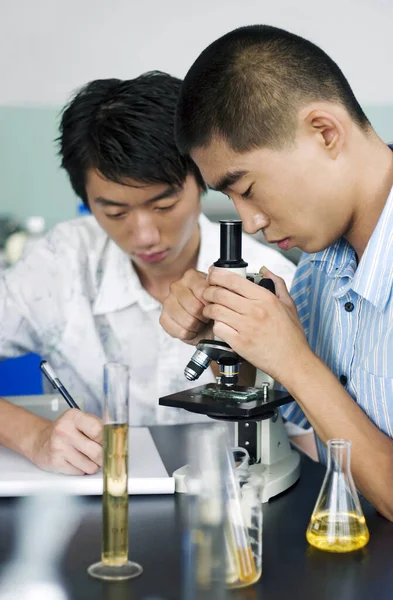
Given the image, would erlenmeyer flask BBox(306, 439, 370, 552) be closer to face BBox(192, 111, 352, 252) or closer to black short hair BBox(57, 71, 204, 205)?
face BBox(192, 111, 352, 252)

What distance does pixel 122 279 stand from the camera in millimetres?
2604

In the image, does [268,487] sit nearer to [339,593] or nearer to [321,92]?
[339,593]

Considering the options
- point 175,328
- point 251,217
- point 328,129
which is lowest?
point 175,328

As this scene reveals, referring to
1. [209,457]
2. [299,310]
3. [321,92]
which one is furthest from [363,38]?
[209,457]

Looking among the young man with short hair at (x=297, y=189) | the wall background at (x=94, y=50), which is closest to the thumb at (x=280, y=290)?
the young man with short hair at (x=297, y=189)

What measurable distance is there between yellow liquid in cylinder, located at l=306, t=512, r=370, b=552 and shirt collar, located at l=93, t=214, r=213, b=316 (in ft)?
4.34

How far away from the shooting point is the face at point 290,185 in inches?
62.2

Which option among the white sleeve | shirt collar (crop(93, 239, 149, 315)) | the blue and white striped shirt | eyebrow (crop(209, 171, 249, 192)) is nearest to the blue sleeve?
the blue and white striped shirt

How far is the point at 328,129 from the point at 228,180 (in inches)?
8.2

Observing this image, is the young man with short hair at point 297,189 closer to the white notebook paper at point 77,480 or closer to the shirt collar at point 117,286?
the white notebook paper at point 77,480

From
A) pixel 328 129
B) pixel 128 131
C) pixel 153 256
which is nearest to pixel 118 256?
pixel 153 256

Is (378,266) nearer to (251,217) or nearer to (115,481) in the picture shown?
(251,217)

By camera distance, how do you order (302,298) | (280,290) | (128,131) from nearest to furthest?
(280,290) → (302,298) → (128,131)

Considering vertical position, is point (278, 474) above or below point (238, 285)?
below
